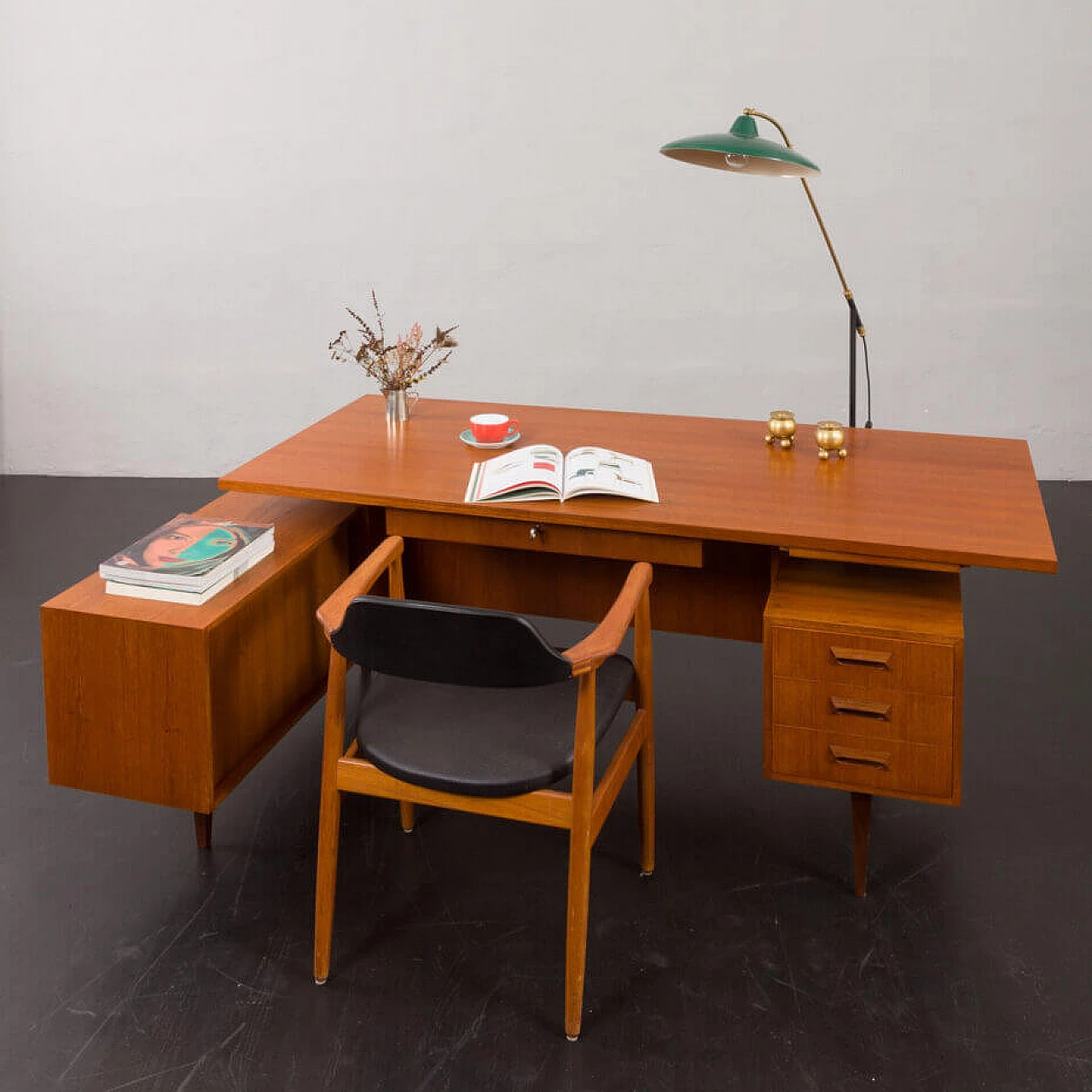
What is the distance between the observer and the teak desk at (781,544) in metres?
A: 2.15

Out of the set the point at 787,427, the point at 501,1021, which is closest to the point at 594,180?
the point at 787,427

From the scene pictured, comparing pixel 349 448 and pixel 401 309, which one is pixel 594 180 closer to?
pixel 401 309

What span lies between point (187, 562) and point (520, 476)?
63 centimetres

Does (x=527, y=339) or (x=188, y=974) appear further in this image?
(x=527, y=339)

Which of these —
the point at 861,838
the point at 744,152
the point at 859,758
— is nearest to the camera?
the point at 859,758

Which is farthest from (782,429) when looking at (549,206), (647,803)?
(549,206)

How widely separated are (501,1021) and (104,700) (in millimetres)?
888

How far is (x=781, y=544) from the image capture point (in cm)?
221

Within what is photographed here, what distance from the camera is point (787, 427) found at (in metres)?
2.73

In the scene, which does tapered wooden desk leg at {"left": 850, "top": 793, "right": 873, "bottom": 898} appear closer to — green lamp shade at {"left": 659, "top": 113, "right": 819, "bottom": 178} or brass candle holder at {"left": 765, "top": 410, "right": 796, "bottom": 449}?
brass candle holder at {"left": 765, "top": 410, "right": 796, "bottom": 449}

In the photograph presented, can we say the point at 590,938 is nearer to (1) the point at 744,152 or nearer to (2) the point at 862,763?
(2) the point at 862,763

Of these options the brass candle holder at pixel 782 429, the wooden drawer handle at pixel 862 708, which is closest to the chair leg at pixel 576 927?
the wooden drawer handle at pixel 862 708

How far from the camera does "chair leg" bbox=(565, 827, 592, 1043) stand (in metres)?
1.96

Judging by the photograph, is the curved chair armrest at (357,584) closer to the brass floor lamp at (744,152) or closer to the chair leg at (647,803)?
the chair leg at (647,803)
